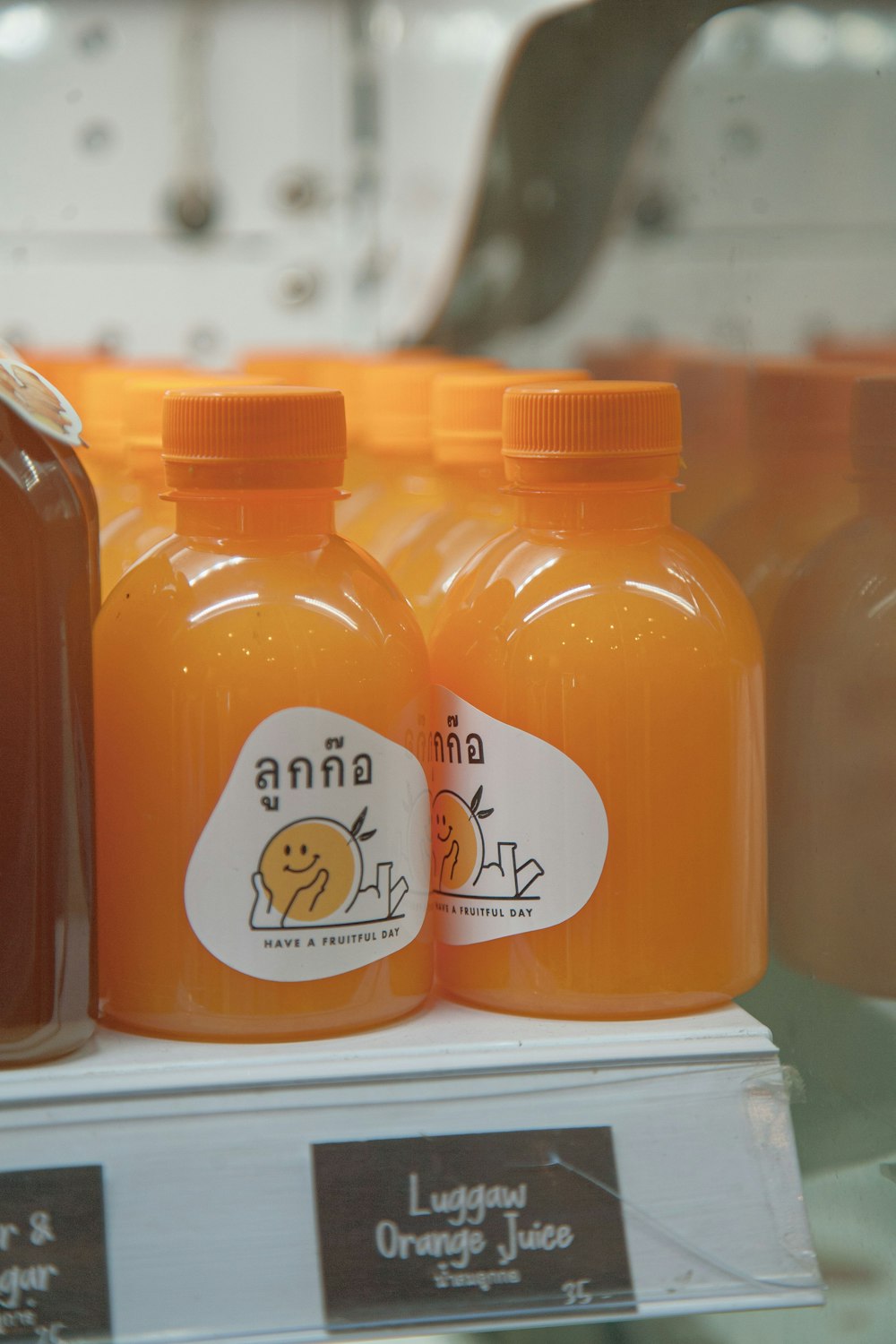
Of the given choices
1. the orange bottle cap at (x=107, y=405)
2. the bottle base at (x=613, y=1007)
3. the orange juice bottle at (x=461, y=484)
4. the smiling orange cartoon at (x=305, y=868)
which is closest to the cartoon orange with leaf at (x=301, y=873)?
the smiling orange cartoon at (x=305, y=868)

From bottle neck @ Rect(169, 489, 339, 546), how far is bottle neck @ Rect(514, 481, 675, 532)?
94 mm

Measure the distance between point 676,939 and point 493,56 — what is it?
104 centimetres

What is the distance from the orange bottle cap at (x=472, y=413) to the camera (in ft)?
2.66

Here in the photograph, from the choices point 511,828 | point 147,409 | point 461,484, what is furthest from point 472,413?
point 511,828

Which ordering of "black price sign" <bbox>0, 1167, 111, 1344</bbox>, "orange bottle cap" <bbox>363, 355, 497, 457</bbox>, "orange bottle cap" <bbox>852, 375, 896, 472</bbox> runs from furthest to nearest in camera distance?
"orange bottle cap" <bbox>363, 355, 497, 457</bbox> < "orange bottle cap" <bbox>852, 375, 896, 472</bbox> < "black price sign" <bbox>0, 1167, 111, 1344</bbox>

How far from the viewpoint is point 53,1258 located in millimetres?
560

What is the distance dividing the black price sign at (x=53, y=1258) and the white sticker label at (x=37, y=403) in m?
0.29

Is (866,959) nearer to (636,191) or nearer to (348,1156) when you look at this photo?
(348,1156)

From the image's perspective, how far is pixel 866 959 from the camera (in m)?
0.74

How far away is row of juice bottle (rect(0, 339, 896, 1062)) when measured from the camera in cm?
60

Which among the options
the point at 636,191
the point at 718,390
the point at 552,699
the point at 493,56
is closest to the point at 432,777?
the point at 552,699

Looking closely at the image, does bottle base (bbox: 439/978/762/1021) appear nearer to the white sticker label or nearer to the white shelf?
the white shelf

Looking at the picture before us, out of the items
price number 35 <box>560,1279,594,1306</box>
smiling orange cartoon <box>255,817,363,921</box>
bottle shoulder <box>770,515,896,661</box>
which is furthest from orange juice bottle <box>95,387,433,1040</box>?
bottle shoulder <box>770,515,896,661</box>

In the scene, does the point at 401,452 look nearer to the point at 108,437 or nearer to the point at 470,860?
the point at 108,437
